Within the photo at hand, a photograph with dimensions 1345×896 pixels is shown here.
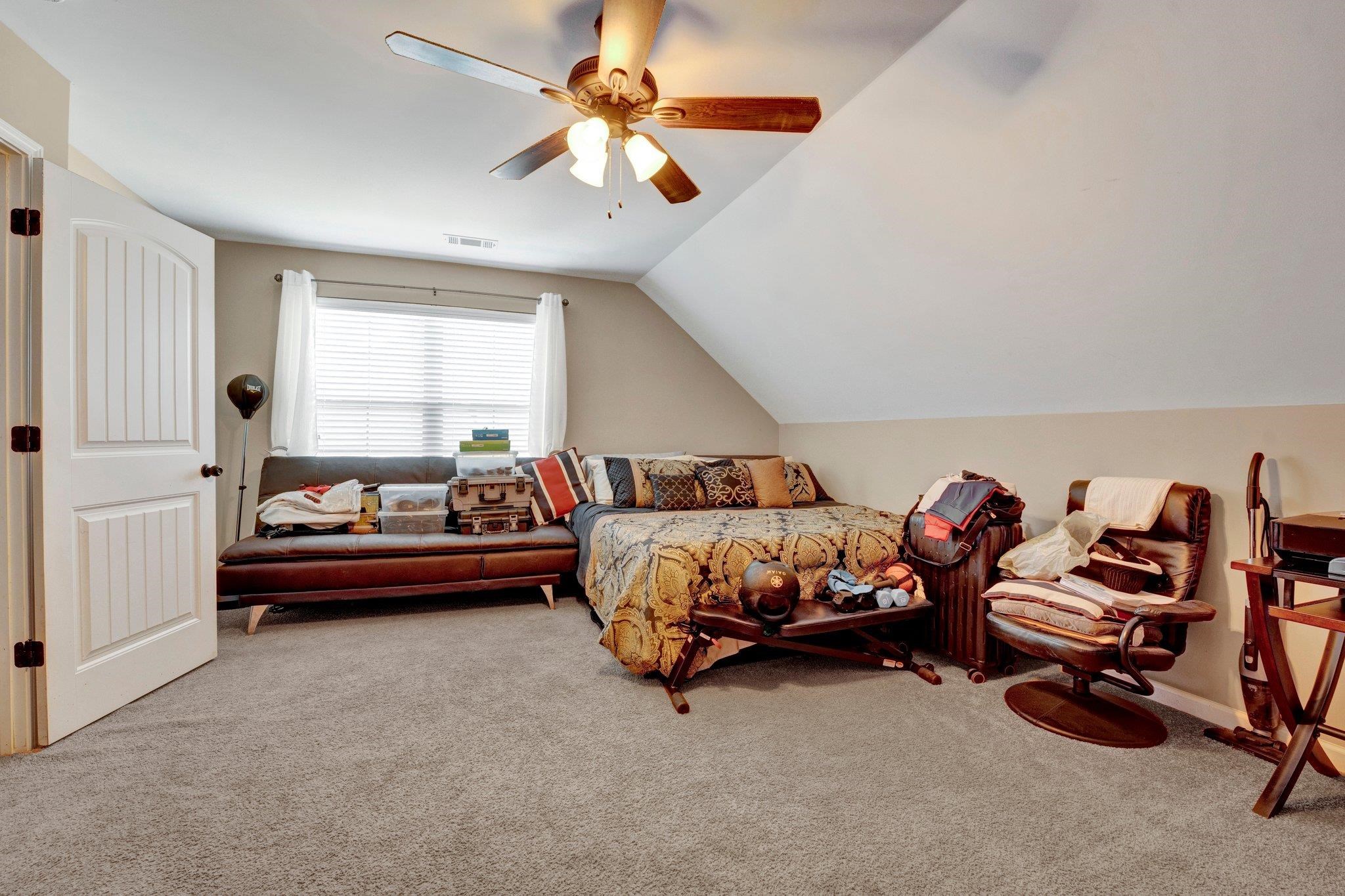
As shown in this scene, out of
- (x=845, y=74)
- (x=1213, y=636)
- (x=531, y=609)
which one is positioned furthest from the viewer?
(x=531, y=609)

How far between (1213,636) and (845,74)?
8.84ft

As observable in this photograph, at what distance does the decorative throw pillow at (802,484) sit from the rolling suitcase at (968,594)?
1590mm

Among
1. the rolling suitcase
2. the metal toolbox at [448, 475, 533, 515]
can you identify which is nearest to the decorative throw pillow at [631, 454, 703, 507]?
the metal toolbox at [448, 475, 533, 515]

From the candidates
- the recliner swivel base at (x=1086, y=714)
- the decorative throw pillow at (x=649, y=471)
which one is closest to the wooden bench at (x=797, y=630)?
the recliner swivel base at (x=1086, y=714)

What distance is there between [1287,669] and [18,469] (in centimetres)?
424

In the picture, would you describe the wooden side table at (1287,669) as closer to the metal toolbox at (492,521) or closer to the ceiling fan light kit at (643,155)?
the ceiling fan light kit at (643,155)

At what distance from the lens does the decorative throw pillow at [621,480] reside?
4246 millimetres

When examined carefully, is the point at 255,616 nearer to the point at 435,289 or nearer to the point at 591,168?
the point at 435,289

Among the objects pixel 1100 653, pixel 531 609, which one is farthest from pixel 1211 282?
pixel 531 609

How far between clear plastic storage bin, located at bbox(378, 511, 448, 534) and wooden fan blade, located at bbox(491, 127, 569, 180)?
93.8 inches

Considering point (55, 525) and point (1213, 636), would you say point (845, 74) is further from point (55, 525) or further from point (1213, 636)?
point (55, 525)

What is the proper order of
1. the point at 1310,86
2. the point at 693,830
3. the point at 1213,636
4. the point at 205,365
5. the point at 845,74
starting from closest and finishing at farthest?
the point at 1310,86 < the point at 693,830 < the point at 845,74 < the point at 1213,636 < the point at 205,365

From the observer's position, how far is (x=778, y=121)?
2043mm

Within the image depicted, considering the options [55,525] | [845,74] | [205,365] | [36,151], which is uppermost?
[845,74]
